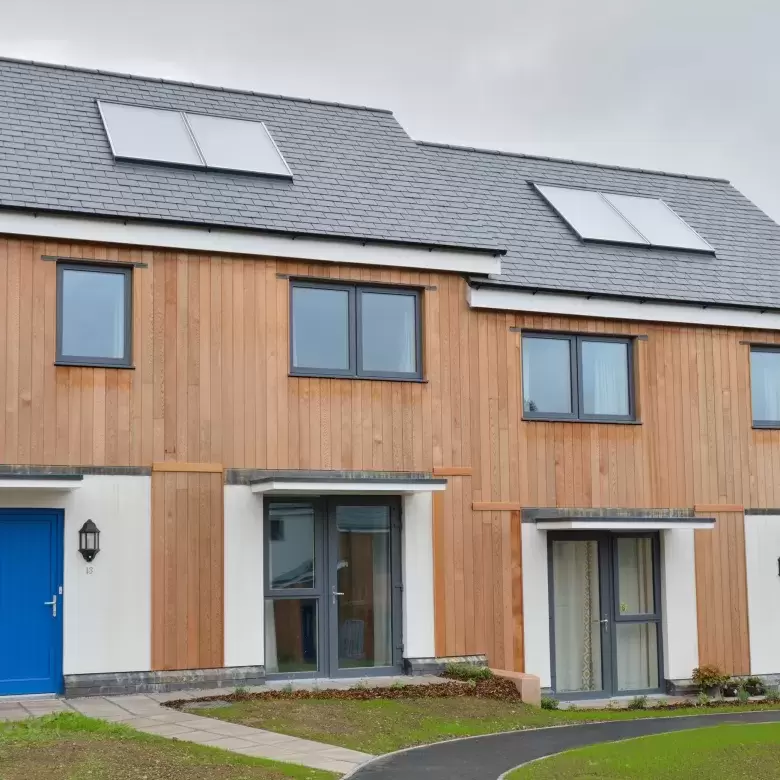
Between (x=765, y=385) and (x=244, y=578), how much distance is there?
9146 mm

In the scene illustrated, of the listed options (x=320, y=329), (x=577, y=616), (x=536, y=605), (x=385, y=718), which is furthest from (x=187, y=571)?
(x=577, y=616)

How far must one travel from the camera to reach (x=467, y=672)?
1530 cm

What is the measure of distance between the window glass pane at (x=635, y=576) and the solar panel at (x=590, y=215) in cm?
486

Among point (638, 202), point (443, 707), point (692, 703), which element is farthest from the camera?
point (638, 202)

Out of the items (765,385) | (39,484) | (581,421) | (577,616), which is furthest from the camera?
(765,385)

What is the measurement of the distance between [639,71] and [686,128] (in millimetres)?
1918

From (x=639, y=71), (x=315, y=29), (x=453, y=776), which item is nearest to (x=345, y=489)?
(x=453, y=776)

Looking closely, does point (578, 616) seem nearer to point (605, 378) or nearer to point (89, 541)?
point (605, 378)

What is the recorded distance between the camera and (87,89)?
57.9ft

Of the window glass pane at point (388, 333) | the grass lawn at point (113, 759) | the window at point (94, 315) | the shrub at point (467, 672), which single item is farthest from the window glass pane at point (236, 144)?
the grass lawn at point (113, 759)

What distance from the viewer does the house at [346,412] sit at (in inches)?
557

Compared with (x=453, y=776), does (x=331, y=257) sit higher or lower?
higher

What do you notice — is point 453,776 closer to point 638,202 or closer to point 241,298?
point 241,298

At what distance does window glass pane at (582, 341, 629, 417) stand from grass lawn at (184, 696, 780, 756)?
501 centimetres
